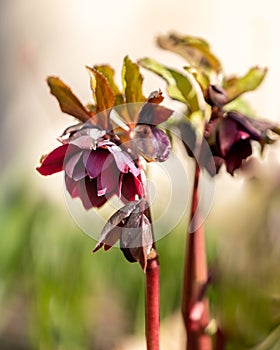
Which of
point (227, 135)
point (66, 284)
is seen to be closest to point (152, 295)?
point (227, 135)

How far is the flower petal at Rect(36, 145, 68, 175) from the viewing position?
14.8 inches

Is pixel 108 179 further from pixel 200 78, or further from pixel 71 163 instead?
pixel 200 78

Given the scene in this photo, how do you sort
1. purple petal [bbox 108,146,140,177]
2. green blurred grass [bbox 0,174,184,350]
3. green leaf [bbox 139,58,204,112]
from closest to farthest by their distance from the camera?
purple petal [bbox 108,146,140,177] < green leaf [bbox 139,58,204,112] < green blurred grass [bbox 0,174,184,350]

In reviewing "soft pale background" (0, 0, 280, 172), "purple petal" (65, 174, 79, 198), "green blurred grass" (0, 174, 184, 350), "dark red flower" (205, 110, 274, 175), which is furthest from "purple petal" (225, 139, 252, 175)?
"soft pale background" (0, 0, 280, 172)

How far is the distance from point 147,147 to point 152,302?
96 millimetres

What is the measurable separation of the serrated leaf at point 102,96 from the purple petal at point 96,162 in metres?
0.04

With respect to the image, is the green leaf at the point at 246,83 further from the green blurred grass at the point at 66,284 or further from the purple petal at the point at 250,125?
the green blurred grass at the point at 66,284

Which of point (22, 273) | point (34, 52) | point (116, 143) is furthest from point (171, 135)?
point (34, 52)

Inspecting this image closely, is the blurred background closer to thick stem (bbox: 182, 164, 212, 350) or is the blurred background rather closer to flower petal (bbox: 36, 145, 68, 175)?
thick stem (bbox: 182, 164, 212, 350)

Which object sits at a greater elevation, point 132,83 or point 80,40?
point 132,83

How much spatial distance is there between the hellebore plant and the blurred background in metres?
0.03

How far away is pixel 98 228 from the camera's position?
472 mm

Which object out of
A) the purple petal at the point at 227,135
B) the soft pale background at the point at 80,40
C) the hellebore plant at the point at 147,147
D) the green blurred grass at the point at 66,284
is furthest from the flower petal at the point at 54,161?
the soft pale background at the point at 80,40

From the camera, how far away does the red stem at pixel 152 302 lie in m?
0.39
